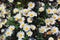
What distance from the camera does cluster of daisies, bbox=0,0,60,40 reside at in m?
2.93

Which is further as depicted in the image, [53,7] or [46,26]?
[53,7]

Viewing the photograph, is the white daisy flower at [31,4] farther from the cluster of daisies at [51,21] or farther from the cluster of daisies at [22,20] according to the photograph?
the cluster of daisies at [51,21]

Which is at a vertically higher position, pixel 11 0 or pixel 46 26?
pixel 11 0

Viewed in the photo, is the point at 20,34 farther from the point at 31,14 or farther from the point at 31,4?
the point at 31,4

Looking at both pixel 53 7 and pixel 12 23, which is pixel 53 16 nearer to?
pixel 53 7

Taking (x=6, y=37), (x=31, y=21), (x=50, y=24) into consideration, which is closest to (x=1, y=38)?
(x=6, y=37)

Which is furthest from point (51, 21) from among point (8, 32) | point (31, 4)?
point (8, 32)

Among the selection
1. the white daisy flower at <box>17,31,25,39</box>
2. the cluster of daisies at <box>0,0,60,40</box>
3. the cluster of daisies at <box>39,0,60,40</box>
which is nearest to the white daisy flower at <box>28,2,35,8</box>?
the cluster of daisies at <box>0,0,60,40</box>

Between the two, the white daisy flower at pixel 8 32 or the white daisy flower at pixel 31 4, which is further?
the white daisy flower at pixel 31 4

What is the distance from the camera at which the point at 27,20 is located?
9.89 feet

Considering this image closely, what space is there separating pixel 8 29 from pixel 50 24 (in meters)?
0.53

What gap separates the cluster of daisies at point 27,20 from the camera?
2.93m

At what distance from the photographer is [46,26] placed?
2.96 m

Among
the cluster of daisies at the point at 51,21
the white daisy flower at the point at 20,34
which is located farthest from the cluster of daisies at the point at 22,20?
the cluster of daisies at the point at 51,21
